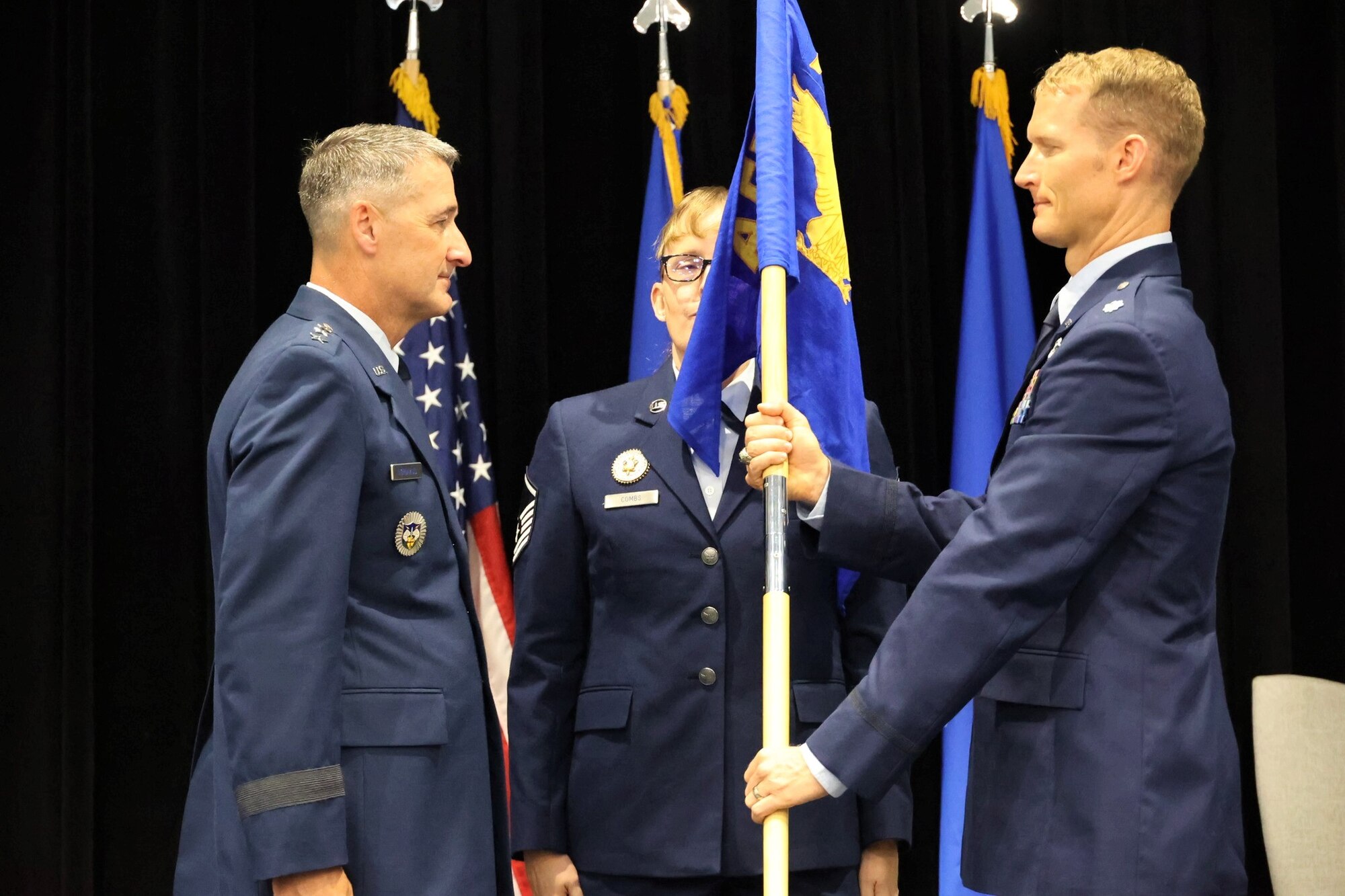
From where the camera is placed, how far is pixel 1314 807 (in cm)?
271

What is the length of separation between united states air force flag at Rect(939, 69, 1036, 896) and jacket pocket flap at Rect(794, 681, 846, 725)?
1595 mm

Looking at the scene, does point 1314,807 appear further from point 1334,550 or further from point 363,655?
point 363,655

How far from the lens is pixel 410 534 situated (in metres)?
2.06

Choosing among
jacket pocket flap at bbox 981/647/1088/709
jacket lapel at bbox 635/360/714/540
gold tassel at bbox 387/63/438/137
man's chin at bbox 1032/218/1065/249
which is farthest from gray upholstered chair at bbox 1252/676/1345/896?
gold tassel at bbox 387/63/438/137

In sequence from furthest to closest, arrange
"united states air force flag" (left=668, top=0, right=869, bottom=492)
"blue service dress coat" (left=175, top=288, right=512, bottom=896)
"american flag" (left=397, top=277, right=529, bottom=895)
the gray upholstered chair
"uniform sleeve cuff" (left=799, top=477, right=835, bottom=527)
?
"american flag" (left=397, top=277, right=529, bottom=895) < the gray upholstered chair < "united states air force flag" (left=668, top=0, right=869, bottom=492) < "uniform sleeve cuff" (left=799, top=477, right=835, bottom=527) < "blue service dress coat" (left=175, top=288, right=512, bottom=896)

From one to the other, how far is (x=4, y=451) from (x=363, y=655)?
2.21 m

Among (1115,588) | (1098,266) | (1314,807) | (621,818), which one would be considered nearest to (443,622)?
(621,818)

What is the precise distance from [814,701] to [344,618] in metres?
0.76

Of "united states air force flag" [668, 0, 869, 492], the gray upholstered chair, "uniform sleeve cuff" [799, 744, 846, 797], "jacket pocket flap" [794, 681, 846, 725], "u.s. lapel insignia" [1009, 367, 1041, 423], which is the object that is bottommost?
the gray upholstered chair

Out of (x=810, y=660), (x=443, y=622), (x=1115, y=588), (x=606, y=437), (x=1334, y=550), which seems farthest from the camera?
(x=1334, y=550)

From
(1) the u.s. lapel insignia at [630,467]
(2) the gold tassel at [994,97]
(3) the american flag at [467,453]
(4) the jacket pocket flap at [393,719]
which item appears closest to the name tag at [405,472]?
(4) the jacket pocket flap at [393,719]

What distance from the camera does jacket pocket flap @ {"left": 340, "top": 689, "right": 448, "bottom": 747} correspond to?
77.0 inches

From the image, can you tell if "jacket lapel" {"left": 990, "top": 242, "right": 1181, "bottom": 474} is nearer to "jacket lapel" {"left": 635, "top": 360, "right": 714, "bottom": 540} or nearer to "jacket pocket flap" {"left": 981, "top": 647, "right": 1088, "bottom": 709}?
"jacket pocket flap" {"left": 981, "top": 647, "right": 1088, "bottom": 709}

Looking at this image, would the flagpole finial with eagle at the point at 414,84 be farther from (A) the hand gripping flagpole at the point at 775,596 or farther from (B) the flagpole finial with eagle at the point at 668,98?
(A) the hand gripping flagpole at the point at 775,596
